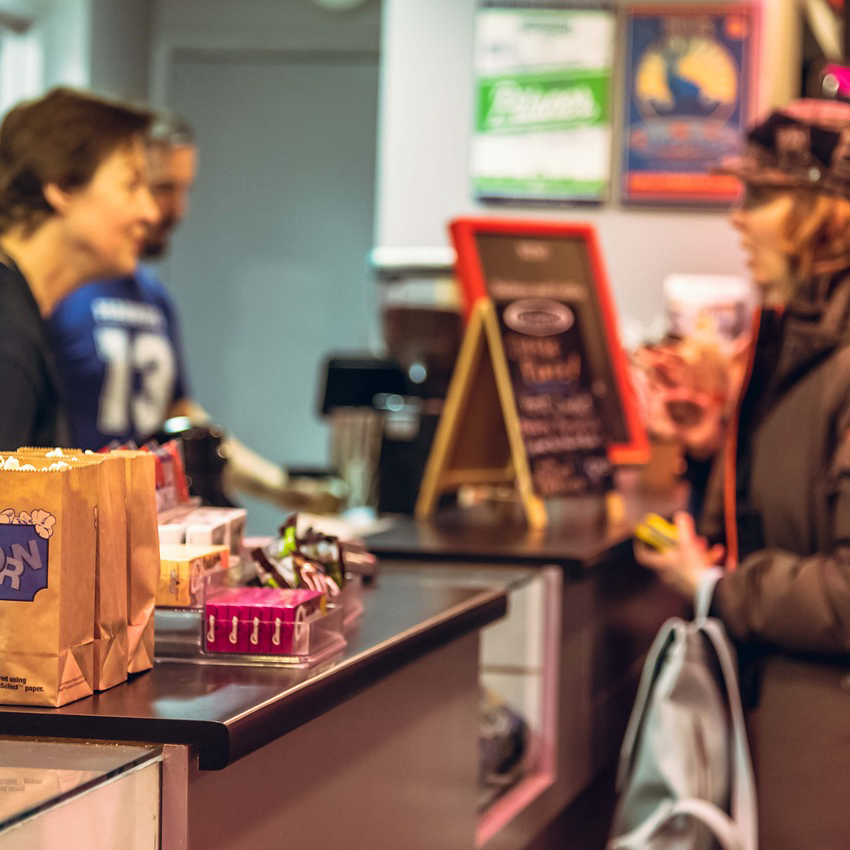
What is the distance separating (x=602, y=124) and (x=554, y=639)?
8.79 feet

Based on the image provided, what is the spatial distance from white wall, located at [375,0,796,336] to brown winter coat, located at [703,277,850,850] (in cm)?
252

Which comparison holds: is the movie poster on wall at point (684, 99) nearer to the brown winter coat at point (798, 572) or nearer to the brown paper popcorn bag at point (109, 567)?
the brown winter coat at point (798, 572)

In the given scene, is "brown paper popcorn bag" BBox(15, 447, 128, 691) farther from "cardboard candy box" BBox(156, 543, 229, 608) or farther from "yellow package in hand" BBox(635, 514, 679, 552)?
"yellow package in hand" BBox(635, 514, 679, 552)

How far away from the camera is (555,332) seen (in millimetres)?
3260

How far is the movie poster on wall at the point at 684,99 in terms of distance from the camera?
4.73 metres

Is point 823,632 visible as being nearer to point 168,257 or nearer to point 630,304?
point 630,304

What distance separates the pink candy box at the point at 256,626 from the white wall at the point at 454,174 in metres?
3.50

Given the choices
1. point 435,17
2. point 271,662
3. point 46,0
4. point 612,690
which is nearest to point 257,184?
point 46,0

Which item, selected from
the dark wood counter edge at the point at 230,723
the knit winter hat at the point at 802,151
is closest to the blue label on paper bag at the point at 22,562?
the dark wood counter edge at the point at 230,723

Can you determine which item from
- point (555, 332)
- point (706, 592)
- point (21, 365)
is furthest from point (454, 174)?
point (21, 365)

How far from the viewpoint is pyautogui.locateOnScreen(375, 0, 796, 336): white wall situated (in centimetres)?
479

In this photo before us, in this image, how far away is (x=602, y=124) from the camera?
15.6 ft

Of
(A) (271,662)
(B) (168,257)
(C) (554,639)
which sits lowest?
(C) (554,639)

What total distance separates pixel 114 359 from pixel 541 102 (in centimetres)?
217
